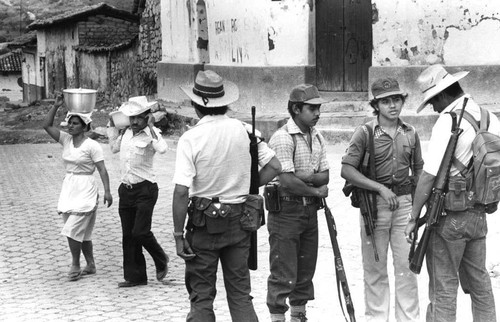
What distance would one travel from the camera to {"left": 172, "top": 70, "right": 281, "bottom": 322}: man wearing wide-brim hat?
5609 millimetres

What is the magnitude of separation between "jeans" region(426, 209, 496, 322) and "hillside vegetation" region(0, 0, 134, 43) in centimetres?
5829

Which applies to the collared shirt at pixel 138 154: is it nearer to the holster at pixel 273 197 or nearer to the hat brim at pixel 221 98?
the holster at pixel 273 197

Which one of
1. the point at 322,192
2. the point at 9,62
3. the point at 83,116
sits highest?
the point at 9,62

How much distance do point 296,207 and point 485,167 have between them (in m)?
1.42

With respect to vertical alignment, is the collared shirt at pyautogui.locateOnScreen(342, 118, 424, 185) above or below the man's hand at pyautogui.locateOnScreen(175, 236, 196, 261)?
above

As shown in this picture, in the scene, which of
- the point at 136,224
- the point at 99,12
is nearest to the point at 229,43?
the point at 136,224

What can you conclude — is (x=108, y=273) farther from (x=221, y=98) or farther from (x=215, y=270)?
(x=221, y=98)

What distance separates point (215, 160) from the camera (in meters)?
5.66

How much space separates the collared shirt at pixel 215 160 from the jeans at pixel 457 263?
4.08ft

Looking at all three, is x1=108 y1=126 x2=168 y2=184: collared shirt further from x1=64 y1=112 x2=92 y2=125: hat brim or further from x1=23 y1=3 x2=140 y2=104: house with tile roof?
x1=23 y1=3 x2=140 y2=104: house with tile roof

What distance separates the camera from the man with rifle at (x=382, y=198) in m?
6.30

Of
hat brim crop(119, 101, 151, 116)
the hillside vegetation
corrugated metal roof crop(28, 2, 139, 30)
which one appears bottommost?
hat brim crop(119, 101, 151, 116)

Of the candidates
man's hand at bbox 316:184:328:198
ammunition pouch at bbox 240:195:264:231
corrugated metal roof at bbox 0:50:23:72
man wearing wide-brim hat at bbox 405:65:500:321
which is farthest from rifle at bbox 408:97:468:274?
corrugated metal roof at bbox 0:50:23:72

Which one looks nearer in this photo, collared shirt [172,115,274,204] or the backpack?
the backpack
